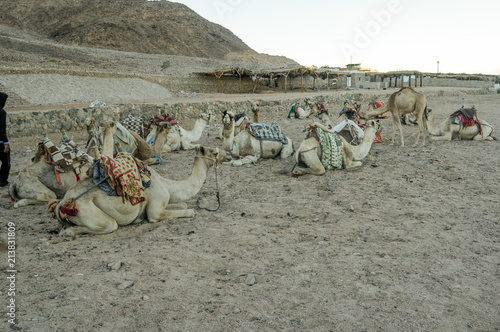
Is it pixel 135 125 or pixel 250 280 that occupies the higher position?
pixel 135 125

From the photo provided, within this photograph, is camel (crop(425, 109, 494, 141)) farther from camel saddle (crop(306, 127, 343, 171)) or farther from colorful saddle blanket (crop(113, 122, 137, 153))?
colorful saddle blanket (crop(113, 122, 137, 153))

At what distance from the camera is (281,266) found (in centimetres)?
395

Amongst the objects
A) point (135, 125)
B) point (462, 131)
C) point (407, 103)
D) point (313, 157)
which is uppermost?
point (407, 103)

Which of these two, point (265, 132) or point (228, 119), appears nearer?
point (228, 119)

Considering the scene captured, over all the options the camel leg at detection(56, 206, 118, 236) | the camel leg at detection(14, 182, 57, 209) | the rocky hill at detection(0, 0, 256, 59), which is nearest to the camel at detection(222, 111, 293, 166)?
the camel leg at detection(14, 182, 57, 209)

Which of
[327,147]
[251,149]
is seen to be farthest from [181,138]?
[327,147]

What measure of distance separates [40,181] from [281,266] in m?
3.98

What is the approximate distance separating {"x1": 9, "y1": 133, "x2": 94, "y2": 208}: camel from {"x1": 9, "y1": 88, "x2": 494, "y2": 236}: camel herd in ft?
0.04

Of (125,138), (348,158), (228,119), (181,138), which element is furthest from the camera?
(181,138)

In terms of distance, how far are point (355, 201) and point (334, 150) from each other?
188 cm

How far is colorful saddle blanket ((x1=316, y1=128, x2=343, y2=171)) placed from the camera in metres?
7.66

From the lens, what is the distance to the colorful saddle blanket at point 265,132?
8.98m

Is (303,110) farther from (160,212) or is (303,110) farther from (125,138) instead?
(160,212)

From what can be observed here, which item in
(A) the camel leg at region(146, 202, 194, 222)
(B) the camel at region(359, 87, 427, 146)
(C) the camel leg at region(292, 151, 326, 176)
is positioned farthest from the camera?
(B) the camel at region(359, 87, 427, 146)
